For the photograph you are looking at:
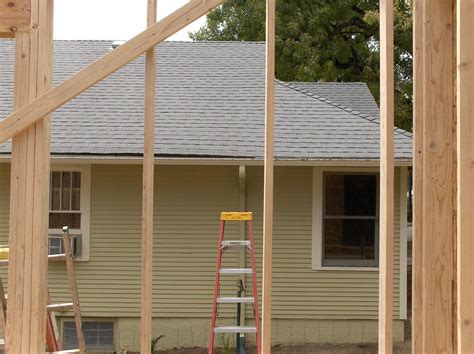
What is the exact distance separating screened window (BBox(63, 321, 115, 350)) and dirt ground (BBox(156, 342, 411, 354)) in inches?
34.7

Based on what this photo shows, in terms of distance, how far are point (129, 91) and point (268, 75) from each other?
9.28 m

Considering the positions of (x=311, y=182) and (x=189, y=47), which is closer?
(x=311, y=182)

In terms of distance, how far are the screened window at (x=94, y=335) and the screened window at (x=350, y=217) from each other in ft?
11.6

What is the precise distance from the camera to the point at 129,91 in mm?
12438

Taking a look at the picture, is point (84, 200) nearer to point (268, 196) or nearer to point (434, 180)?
point (268, 196)

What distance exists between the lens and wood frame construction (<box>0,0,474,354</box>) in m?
3.25

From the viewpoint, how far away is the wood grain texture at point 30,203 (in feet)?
10.9

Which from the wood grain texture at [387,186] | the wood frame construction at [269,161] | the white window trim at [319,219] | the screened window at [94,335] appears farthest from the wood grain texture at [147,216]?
the screened window at [94,335]

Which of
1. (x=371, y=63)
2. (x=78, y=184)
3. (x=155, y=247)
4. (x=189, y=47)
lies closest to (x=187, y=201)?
(x=155, y=247)

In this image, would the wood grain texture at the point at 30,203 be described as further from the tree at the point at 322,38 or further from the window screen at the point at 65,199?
the tree at the point at 322,38

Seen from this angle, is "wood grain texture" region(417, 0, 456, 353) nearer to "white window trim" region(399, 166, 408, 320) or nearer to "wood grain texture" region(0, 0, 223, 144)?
"wood grain texture" region(0, 0, 223, 144)

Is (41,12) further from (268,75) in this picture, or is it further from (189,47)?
(189,47)

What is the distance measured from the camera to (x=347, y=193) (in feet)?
37.4
